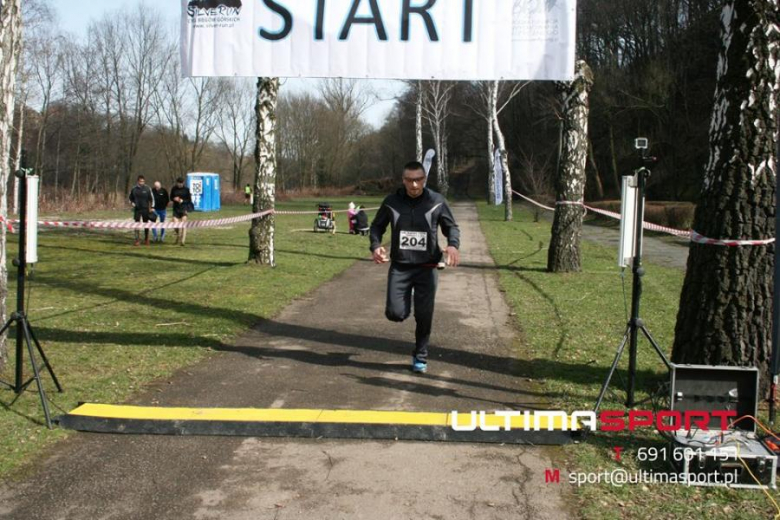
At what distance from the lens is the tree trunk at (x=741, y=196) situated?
5.55 meters

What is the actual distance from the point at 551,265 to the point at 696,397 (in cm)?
1018

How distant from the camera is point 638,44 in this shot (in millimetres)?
55250

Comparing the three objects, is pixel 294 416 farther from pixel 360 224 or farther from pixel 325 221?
pixel 325 221

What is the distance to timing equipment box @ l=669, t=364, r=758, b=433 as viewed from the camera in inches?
196

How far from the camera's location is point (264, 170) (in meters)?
15.0

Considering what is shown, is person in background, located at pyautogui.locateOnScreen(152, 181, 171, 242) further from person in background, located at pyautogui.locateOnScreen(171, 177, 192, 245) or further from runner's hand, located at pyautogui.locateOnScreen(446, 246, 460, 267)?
runner's hand, located at pyautogui.locateOnScreen(446, 246, 460, 267)

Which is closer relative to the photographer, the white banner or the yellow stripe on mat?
the yellow stripe on mat

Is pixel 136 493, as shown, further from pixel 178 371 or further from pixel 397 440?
pixel 178 371

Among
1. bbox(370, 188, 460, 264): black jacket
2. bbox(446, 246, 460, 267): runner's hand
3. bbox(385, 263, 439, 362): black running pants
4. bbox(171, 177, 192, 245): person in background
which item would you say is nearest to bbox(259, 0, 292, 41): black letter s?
bbox(370, 188, 460, 264): black jacket

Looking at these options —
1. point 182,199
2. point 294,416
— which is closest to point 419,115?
point 182,199

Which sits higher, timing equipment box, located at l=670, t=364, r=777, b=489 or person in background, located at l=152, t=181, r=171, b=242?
person in background, located at l=152, t=181, r=171, b=242

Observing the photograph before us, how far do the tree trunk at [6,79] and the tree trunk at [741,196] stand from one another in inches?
226

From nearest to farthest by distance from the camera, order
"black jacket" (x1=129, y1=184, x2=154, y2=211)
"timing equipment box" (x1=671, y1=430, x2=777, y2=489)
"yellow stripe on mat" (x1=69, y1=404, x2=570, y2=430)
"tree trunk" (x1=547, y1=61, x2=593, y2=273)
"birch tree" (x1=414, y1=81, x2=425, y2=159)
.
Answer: "timing equipment box" (x1=671, y1=430, x2=777, y2=489), "yellow stripe on mat" (x1=69, y1=404, x2=570, y2=430), "tree trunk" (x1=547, y1=61, x2=593, y2=273), "black jacket" (x1=129, y1=184, x2=154, y2=211), "birch tree" (x1=414, y1=81, x2=425, y2=159)

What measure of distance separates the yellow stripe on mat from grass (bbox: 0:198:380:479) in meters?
0.40
